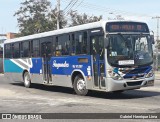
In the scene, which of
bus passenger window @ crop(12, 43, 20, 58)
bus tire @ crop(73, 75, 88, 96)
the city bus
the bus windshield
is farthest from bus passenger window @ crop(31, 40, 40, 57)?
the bus windshield

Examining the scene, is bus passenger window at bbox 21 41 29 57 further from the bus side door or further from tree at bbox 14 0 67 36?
tree at bbox 14 0 67 36

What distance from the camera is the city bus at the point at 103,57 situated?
14789mm

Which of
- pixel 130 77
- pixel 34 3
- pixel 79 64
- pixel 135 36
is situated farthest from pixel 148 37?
pixel 34 3

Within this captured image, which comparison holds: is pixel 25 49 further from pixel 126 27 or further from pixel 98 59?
pixel 126 27

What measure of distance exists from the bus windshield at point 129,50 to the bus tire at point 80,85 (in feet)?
7.25

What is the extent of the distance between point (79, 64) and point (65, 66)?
53.0 inches

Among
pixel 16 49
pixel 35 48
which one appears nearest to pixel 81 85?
pixel 35 48

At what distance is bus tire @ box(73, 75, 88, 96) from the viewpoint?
16441 mm

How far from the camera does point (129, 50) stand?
594 inches

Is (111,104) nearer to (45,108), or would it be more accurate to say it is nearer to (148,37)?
(45,108)

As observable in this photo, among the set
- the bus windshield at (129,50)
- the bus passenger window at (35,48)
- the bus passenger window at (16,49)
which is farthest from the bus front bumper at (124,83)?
the bus passenger window at (16,49)

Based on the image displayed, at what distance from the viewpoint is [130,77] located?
1500cm

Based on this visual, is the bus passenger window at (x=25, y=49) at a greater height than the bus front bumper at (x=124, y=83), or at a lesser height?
greater

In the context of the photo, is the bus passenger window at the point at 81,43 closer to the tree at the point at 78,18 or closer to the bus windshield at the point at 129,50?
the bus windshield at the point at 129,50
